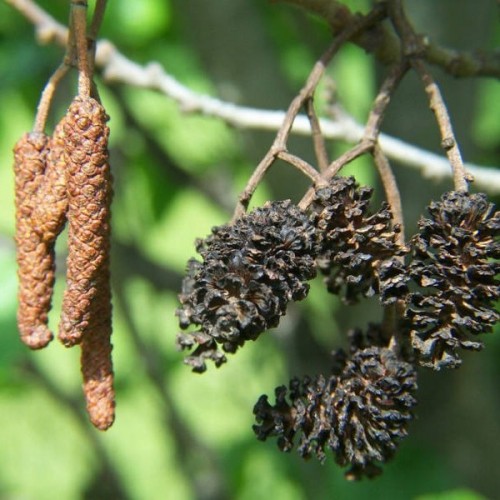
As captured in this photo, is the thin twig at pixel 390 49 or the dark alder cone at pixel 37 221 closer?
the dark alder cone at pixel 37 221

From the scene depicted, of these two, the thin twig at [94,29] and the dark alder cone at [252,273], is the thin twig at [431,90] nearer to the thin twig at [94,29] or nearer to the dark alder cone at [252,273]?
the dark alder cone at [252,273]

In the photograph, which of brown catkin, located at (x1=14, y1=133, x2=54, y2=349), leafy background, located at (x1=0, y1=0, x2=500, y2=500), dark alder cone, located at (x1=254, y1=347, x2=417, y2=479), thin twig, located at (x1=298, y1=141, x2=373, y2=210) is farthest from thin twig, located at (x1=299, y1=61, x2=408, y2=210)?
leafy background, located at (x1=0, y1=0, x2=500, y2=500)

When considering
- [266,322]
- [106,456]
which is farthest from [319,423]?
[106,456]

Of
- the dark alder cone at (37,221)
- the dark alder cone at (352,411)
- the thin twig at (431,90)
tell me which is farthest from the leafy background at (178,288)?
the thin twig at (431,90)

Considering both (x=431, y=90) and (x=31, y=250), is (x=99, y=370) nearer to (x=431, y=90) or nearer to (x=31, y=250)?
(x=31, y=250)

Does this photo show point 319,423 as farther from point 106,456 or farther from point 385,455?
point 106,456

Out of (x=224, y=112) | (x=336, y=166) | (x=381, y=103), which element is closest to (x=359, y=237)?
(x=336, y=166)
